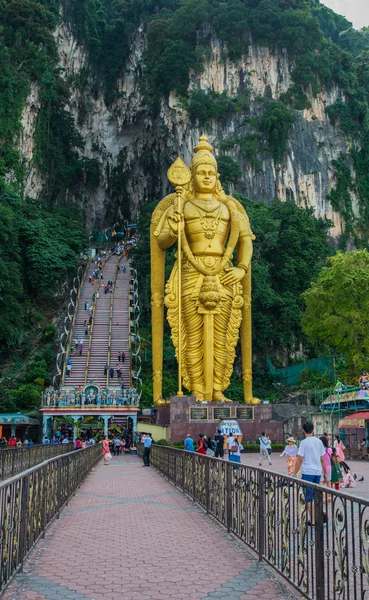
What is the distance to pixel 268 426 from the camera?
18.0 meters

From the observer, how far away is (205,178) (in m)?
19.2

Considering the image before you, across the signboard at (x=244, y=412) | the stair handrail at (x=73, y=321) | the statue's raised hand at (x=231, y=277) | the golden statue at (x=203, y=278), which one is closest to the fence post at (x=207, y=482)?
the signboard at (x=244, y=412)

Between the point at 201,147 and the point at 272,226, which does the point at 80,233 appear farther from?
the point at 201,147

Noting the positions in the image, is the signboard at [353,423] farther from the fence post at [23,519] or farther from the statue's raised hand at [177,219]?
the fence post at [23,519]

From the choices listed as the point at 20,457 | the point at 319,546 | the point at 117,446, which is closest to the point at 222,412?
the point at 117,446

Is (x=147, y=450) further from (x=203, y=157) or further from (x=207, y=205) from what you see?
(x=203, y=157)

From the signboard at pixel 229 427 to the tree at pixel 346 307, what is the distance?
695cm

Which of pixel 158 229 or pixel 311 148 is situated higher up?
pixel 311 148

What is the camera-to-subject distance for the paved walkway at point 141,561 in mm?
3652

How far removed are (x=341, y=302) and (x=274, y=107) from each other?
70.0ft

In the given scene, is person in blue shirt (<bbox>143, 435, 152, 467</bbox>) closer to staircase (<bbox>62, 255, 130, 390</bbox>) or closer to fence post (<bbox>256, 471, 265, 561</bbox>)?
staircase (<bbox>62, 255, 130, 390</bbox>)

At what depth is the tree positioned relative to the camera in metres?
21.9

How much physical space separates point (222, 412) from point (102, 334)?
13.7m

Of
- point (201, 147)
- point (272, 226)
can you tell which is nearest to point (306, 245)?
point (272, 226)
